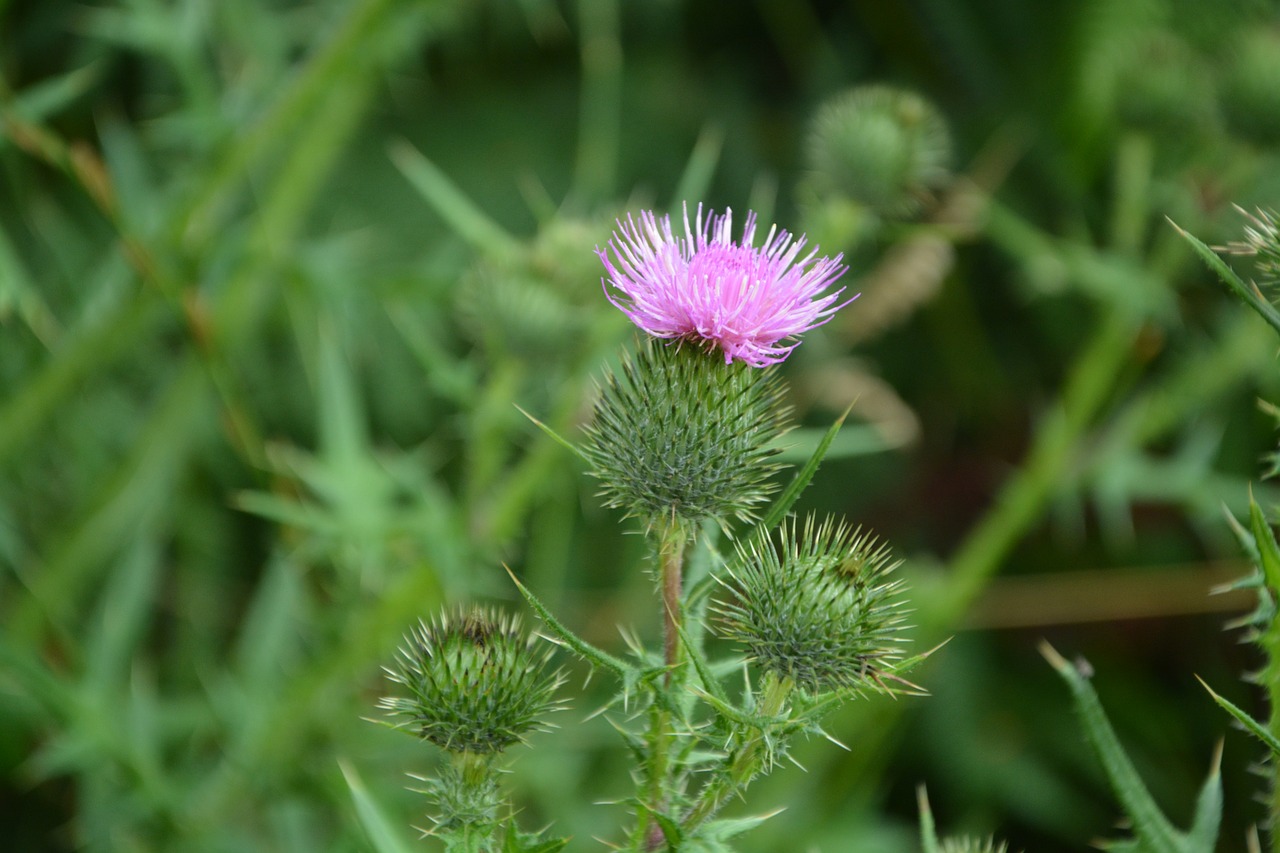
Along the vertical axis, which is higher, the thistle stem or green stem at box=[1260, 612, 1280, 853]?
the thistle stem

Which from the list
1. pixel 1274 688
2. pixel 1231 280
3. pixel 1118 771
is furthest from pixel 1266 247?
pixel 1118 771

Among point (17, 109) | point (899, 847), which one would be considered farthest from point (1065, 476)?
point (17, 109)

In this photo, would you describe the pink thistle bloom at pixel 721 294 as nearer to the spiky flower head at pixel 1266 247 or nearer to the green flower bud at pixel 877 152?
the spiky flower head at pixel 1266 247

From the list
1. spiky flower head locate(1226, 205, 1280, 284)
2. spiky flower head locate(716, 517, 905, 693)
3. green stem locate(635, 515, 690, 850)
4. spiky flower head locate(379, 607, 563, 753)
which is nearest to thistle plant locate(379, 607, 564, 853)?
spiky flower head locate(379, 607, 563, 753)

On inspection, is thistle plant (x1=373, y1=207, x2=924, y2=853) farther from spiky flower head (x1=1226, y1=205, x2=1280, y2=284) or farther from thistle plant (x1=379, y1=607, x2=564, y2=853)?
spiky flower head (x1=1226, y1=205, x2=1280, y2=284)

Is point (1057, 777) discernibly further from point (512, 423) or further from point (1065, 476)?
point (512, 423)
